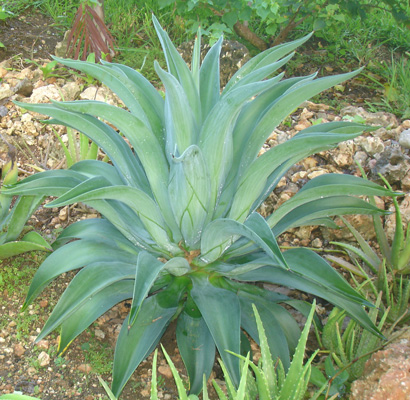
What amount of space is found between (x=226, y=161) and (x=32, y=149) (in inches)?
60.6

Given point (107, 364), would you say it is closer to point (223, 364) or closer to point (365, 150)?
point (223, 364)

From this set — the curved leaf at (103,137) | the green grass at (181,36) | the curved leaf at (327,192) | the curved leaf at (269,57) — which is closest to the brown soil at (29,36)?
the green grass at (181,36)

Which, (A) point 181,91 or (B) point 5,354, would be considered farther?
(B) point 5,354

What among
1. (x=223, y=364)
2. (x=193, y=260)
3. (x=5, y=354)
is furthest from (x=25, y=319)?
(x=223, y=364)

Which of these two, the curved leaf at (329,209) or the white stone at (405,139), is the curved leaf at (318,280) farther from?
the white stone at (405,139)

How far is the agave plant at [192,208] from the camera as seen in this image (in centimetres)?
151

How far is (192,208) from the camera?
63.6 inches

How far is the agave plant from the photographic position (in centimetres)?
151

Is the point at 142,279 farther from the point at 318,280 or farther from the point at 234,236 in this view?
the point at 318,280

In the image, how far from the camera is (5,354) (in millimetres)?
1811

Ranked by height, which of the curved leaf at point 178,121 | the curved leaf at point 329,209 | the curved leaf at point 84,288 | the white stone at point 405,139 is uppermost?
the curved leaf at point 178,121

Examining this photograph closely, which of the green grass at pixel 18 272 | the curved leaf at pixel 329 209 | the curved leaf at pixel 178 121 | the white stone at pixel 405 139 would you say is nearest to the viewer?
the curved leaf at pixel 178 121

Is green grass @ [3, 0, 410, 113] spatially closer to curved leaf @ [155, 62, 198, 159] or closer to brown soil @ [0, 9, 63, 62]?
brown soil @ [0, 9, 63, 62]

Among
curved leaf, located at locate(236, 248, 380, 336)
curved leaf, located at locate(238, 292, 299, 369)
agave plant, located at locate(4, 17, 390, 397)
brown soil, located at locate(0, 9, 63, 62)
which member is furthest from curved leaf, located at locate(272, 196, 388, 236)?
brown soil, located at locate(0, 9, 63, 62)
